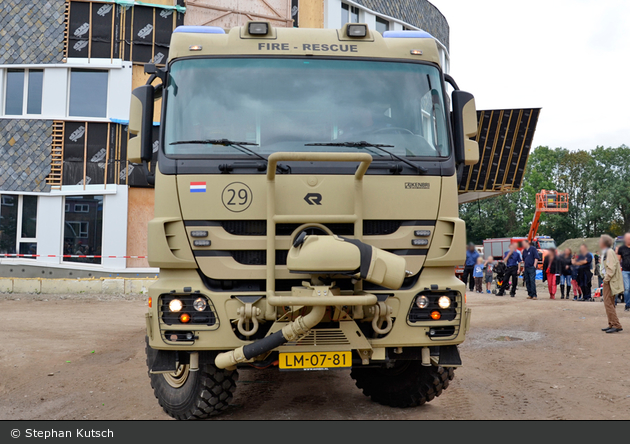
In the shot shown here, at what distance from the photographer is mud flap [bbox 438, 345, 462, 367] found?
470 centimetres

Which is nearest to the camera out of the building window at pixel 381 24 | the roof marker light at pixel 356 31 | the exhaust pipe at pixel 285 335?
the exhaust pipe at pixel 285 335

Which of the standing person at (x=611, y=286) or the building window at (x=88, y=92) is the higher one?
the building window at (x=88, y=92)

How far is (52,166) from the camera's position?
18.2 meters

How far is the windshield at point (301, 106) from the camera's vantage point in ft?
15.5

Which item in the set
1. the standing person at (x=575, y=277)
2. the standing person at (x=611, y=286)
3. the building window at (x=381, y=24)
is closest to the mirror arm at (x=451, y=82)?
the standing person at (x=611, y=286)

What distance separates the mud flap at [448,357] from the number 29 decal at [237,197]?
2000 mm

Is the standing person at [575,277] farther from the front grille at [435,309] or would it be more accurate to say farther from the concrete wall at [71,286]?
the front grille at [435,309]

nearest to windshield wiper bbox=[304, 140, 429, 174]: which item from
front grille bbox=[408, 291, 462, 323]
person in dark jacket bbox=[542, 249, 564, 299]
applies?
front grille bbox=[408, 291, 462, 323]

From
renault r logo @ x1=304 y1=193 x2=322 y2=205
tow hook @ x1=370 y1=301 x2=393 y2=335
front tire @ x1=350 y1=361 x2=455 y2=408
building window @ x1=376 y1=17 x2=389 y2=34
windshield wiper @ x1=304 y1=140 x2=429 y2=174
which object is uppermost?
building window @ x1=376 y1=17 x2=389 y2=34

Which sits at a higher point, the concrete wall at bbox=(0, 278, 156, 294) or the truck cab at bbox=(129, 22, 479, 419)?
the truck cab at bbox=(129, 22, 479, 419)

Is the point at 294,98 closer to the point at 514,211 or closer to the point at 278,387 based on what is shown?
the point at 278,387

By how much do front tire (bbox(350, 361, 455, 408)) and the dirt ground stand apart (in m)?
0.13

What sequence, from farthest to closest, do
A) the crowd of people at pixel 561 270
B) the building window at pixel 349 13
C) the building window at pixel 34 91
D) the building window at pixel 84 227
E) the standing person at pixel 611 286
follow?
Answer: the building window at pixel 349 13
the building window at pixel 34 91
the building window at pixel 84 227
the crowd of people at pixel 561 270
the standing person at pixel 611 286

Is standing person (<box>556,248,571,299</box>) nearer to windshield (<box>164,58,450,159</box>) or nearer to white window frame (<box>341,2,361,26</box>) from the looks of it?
white window frame (<box>341,2,361,26</box>)
